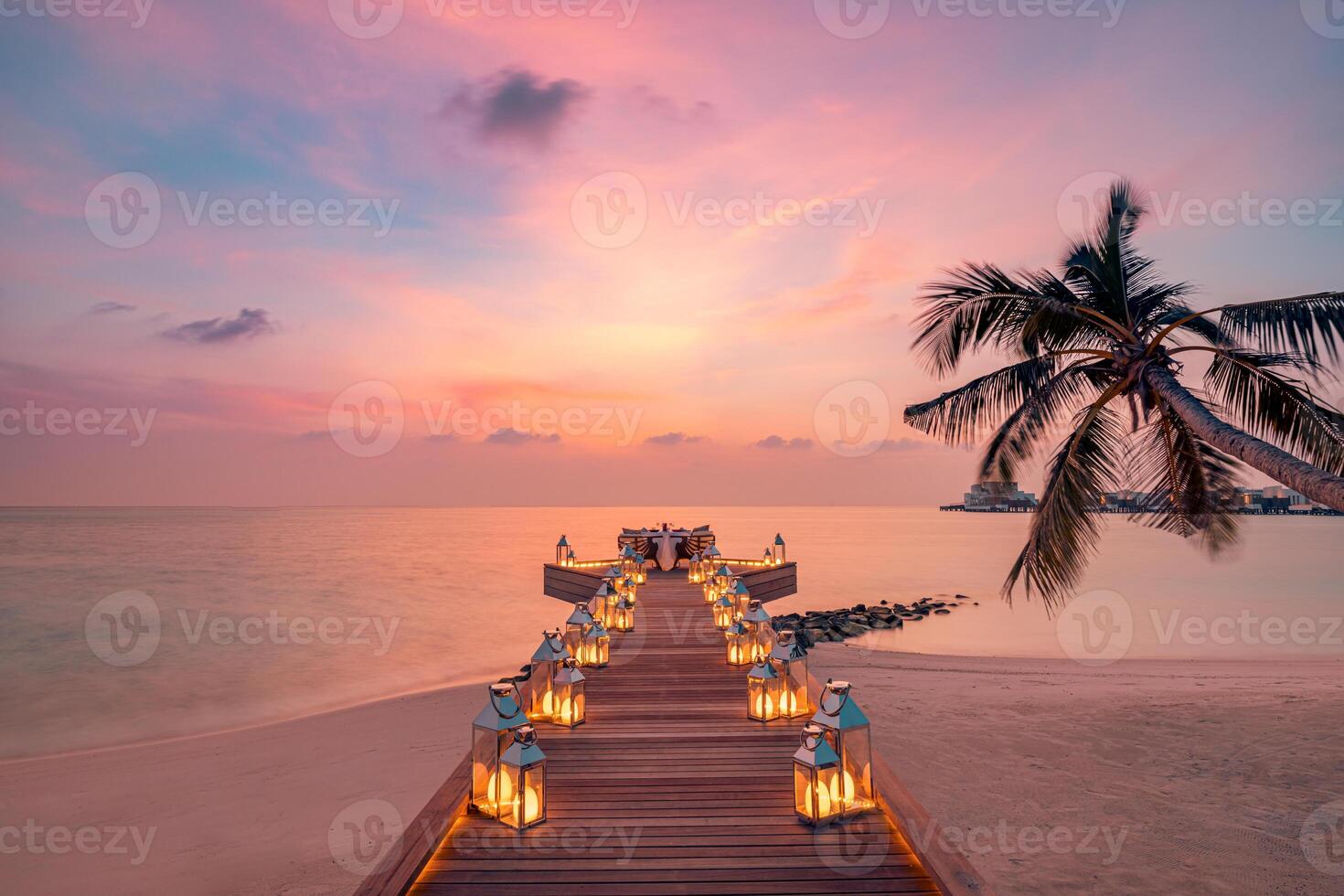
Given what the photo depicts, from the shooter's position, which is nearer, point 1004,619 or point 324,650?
point 324,650

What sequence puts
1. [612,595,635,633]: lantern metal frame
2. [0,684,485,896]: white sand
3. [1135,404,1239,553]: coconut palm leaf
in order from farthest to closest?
1. [612,595,635,633]: lantern metal frame
2. [1135,404,1239,553]: coconut palm leaf
3. [0,684,485,896]: white sand

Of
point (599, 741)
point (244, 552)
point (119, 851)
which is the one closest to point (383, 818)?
point (119, 851)

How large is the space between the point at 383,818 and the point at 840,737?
7353 mm

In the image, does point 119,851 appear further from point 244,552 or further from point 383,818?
point 244,552

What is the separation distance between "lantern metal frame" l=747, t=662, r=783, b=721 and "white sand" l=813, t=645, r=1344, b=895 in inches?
108

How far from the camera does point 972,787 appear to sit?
29.2 feet

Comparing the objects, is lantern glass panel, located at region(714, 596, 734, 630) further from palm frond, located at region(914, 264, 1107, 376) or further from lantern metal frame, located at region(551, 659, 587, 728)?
palm frond, located at region(914, 264, 1107, 376)

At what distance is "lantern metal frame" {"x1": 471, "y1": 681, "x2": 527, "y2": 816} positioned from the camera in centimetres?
488

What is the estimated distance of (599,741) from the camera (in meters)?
6.50

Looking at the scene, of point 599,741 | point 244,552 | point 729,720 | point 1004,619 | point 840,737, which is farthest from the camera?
point 244,552

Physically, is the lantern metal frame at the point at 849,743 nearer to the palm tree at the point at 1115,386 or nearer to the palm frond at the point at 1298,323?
the palm tree at the point at 1115,386

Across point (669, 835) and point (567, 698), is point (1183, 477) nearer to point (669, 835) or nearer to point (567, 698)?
point (669, 835)

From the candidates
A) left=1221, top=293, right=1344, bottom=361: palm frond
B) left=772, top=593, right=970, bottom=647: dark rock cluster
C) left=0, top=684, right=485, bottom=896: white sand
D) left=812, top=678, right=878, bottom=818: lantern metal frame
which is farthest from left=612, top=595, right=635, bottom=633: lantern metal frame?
left=1221, top=293, right=1344, bottom=361: palm frond

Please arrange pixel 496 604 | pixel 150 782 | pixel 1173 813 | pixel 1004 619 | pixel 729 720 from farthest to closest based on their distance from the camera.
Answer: pixel 496 604 → pixel 1004 619 → pixel 150 782 → pixel 1173 813 → pixel 729 720
